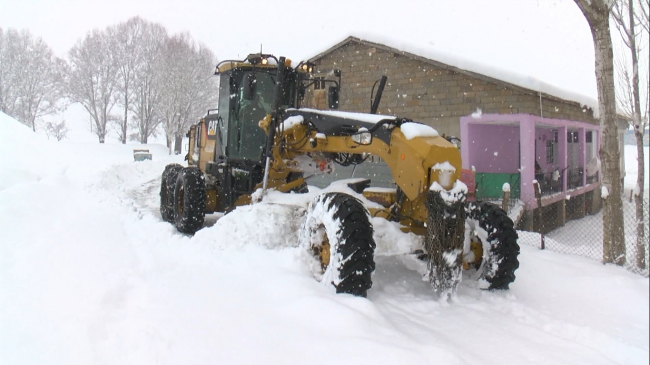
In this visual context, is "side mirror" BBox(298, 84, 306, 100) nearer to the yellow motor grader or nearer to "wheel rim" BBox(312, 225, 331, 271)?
the yellow motor grader

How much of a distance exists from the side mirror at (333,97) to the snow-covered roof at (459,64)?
5589mm

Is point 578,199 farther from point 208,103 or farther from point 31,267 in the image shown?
point 31,267

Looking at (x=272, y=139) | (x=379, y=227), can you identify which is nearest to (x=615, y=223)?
(x=379, y=227)

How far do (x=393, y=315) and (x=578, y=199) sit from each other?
50.5 ft

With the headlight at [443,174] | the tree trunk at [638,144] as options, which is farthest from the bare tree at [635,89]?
the headlight at [443,174]

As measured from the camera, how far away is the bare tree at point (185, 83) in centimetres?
521

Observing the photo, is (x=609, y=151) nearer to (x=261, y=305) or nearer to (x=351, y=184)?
(x=351, y=184)

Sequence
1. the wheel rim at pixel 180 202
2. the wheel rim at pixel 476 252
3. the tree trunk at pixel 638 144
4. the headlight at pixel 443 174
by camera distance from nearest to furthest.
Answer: the headlight at pixel 443 174 → the wheel rim at pixel 476 252 → the tree trunk at pixel 638 144 → the wheel rim at pixel 180 202

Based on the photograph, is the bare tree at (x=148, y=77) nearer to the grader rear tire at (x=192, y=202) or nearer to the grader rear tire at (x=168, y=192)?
the grader rear tire at (x=192, y=202)

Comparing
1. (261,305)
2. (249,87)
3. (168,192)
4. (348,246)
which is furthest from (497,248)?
(168,192)

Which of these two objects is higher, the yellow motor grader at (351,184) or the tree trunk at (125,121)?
the tree trunk at (125,121)

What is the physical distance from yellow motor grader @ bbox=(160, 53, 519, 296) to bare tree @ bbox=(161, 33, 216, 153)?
0.37m

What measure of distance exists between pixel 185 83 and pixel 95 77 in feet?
5.39

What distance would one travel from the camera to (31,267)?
407 cm
